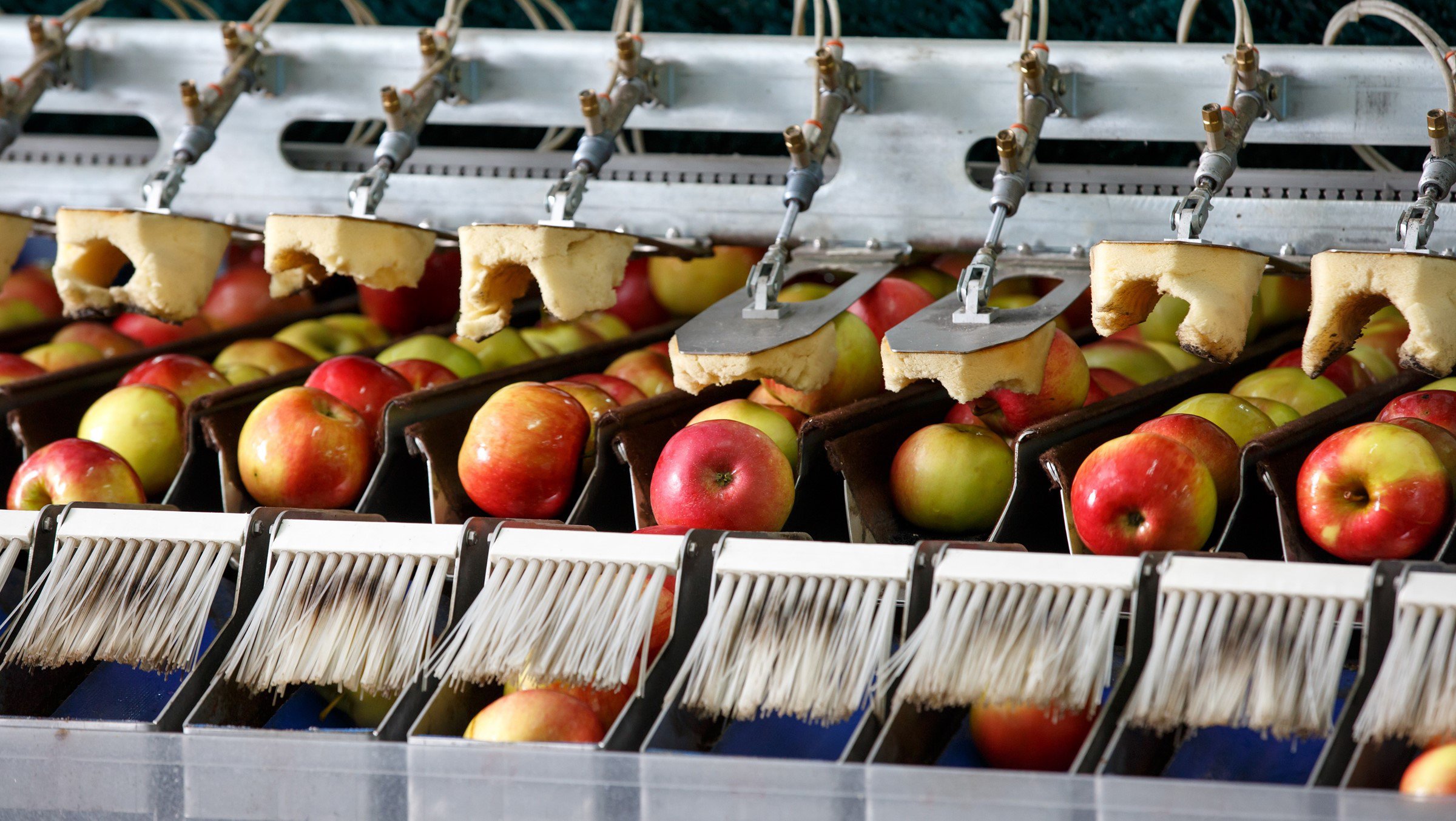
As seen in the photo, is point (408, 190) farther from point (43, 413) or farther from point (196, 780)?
point (196, 780)

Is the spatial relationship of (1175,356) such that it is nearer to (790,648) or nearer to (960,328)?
(960,328)

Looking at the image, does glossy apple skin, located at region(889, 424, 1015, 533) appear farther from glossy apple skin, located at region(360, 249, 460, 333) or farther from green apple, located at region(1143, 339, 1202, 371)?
glossy apple skin, located at region(360, 249, 460, 333)

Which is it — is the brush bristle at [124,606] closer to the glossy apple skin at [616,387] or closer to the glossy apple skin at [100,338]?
the glossy apple skin at [616,387]

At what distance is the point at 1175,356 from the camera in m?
1.70

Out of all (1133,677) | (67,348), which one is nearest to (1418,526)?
(1133,677)

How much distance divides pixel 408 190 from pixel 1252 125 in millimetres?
1030

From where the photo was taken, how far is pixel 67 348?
1881 millimetres

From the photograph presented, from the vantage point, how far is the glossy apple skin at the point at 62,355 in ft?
6.07

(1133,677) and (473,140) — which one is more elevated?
(473,140)

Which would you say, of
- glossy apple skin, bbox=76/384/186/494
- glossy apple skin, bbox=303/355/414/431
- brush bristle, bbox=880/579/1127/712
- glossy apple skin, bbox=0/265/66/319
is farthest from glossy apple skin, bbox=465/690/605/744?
glossy apple skin, bbox=0/265/66/319

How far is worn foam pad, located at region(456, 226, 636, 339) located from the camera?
54.5 inches

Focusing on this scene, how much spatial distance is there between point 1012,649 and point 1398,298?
1.54 feet

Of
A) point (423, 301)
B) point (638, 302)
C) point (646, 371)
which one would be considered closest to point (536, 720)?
point (646, 371)

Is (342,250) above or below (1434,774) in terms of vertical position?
above
